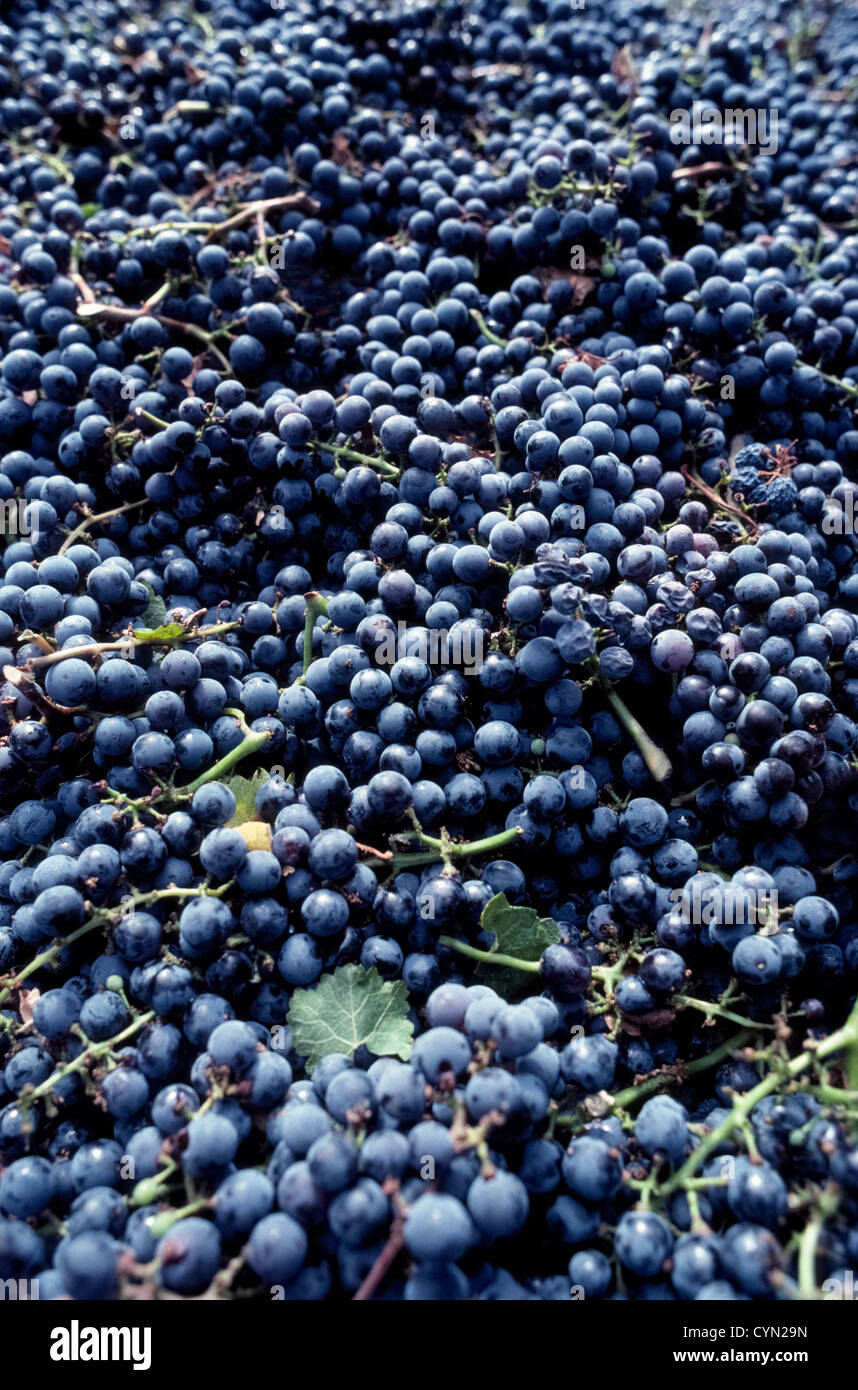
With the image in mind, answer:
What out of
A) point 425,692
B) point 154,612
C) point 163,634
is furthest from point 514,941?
point 154,612

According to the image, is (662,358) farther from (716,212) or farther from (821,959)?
(821,959)

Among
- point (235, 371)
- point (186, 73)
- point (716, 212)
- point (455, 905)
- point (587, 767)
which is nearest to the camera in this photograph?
point (455, 905)

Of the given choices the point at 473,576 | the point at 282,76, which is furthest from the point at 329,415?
the point at 282,76

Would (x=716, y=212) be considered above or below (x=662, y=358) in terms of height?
above

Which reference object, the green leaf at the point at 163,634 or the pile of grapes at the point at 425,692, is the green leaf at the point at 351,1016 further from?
the green leaf at the point at 163,634

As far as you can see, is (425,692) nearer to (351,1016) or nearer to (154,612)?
(351,1016)

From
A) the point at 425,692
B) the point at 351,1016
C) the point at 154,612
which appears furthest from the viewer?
the point at 154,612

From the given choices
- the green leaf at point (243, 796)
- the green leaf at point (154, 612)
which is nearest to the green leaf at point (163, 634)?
the green leaf at point (154, 612)

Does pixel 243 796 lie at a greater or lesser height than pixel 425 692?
lesser
